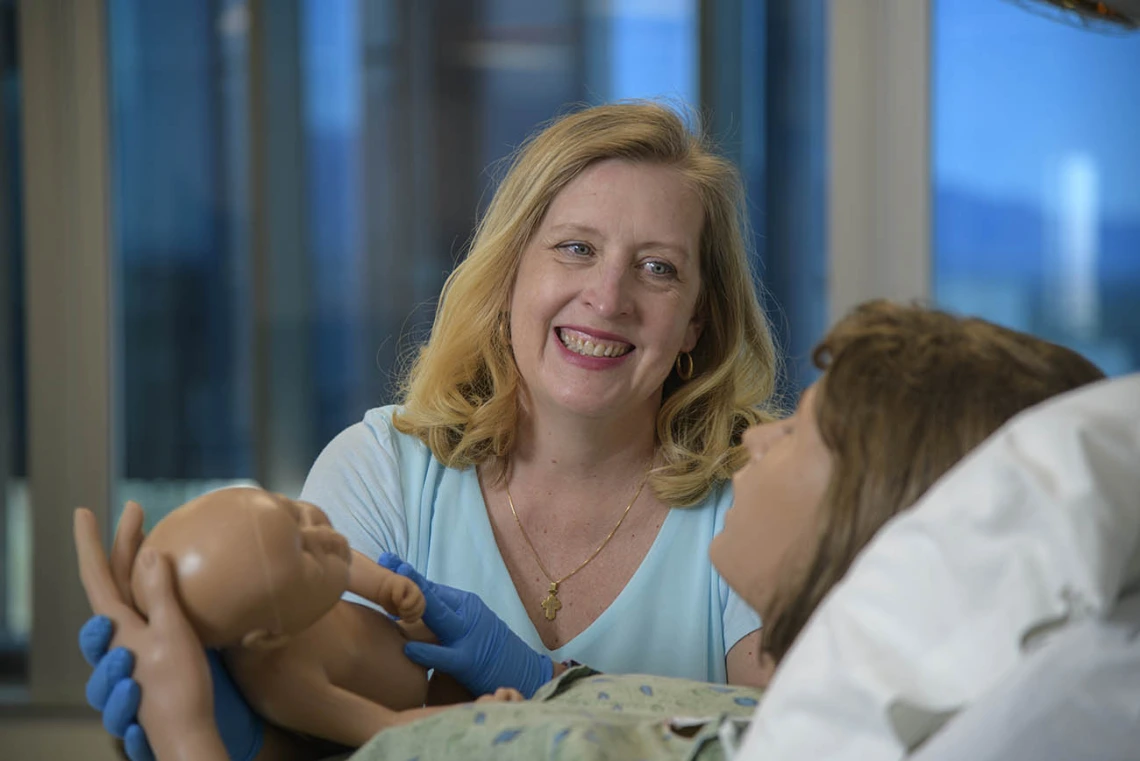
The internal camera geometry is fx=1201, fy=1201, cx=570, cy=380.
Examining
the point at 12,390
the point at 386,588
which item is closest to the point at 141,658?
the point at 386,588

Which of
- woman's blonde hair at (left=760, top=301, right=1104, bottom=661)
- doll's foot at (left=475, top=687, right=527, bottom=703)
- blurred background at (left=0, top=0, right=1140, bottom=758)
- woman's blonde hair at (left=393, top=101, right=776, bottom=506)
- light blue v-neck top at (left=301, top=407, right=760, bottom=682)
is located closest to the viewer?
woman's blonde hair at (left=760, top=301, right=1104, bottom=661)

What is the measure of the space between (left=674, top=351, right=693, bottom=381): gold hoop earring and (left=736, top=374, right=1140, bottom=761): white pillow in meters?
1.09

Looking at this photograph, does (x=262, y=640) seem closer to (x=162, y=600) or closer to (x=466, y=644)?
(x=162, y=600)

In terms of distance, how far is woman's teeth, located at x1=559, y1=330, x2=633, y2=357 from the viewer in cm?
168

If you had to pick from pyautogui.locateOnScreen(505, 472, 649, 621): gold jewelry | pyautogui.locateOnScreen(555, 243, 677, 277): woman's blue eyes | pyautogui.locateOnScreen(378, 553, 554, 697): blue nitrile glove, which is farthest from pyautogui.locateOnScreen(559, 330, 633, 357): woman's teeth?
pyautogui.locateOnScreen(378, 553, 554, 697): blue nitrile glove

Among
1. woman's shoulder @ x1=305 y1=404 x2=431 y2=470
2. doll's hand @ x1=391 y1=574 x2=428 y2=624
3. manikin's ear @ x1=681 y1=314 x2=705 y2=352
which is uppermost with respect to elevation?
manikin's ear @ x1=681 y1=314 x2=705 y2=352

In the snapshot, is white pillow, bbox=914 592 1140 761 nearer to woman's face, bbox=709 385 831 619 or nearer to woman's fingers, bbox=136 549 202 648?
woman's face, bbox=709 385 831 619

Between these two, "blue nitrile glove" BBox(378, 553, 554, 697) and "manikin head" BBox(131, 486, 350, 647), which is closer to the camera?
"manikin head" BBox(131, 486, 350, 647)

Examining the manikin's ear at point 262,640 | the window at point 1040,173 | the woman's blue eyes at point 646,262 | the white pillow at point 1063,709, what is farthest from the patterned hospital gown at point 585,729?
the window at point 1040,173

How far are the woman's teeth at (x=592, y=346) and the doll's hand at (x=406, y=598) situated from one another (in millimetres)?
533

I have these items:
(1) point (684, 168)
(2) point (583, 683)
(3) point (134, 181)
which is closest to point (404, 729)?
(2) point (583, 683)

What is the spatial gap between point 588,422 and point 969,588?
1.00m

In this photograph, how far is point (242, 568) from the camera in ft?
3.36

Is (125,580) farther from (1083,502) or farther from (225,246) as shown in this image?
(225,246)
